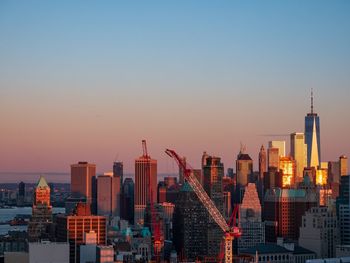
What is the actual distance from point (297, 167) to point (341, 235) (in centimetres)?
2756

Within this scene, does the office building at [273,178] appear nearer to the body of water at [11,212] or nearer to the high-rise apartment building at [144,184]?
the high-rise apartment building at [144,184]

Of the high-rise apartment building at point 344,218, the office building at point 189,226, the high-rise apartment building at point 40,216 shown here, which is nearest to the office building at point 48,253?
the high-rise apartment building at point 40,216

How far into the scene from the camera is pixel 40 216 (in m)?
49.2

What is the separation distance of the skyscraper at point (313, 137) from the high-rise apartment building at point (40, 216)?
89.7 ft

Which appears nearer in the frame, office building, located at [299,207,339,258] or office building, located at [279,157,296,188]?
office building, located at [299,207,339,258]

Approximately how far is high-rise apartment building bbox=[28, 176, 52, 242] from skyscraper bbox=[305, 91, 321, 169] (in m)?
27.3

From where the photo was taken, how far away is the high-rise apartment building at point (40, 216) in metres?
46.8

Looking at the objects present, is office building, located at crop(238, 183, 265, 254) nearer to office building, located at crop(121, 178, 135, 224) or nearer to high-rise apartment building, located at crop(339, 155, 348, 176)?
high-rise apartment building, located at crop(339, 155, 348, 176)

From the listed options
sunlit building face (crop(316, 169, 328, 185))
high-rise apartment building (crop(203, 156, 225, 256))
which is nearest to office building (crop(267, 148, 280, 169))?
sunlit building face (crop(316, 169, 328, 185))

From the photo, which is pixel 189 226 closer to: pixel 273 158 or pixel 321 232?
pixel 321 232

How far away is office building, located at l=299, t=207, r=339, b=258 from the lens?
139 ft

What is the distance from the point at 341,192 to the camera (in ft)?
165

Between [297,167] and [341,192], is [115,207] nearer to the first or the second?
[297,167]

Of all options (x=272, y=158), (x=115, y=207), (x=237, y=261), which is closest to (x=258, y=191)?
(x=272, y=158)
